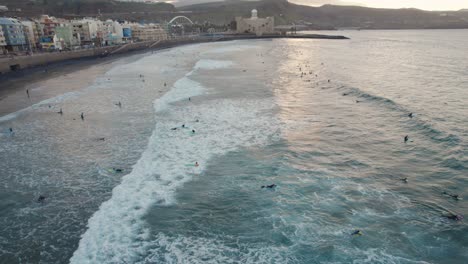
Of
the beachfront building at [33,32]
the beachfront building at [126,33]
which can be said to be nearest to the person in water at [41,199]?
the beachfront building at [33,32]

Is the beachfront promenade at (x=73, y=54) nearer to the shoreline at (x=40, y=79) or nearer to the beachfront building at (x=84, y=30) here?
the shoreline at (x=40, y=79)

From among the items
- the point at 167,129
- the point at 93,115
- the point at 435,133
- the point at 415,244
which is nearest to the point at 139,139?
the point at 167,129

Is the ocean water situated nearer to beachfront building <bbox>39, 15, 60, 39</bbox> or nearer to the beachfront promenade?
the beachfront promenade

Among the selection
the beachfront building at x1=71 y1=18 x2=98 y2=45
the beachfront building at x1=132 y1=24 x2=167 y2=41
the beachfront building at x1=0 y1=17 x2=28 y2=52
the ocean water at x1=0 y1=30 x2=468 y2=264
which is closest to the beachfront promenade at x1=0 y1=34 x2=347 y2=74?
the beachfront building at x1=132 y1=24 x2=167 y2=41

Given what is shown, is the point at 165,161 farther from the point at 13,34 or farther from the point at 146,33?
the point at 146,33

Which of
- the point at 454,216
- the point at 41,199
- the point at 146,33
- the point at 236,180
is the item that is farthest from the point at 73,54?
the point at 454,216

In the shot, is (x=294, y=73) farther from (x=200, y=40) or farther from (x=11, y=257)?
(x=200, y=40)
